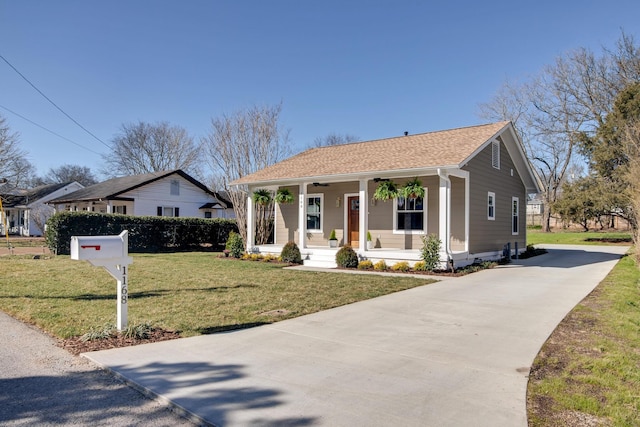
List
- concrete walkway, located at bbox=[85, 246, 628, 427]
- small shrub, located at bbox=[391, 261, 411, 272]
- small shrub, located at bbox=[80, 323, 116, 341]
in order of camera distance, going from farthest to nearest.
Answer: small shrub, located at bbox=[391, 261, 411, 272], small shrub, located at bbox=[80, 323, 116, 341], concrete walkway, located at bbox=[85, 246, 628, 427]

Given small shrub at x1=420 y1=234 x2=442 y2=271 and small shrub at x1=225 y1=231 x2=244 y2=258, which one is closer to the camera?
small shrub at x1=420 y1=234 x2=442 y2=271

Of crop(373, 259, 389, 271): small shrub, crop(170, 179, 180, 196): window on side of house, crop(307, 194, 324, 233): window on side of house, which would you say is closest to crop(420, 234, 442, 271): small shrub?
crop(373, 259, 389, 271): small shrub

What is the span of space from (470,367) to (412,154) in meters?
10.4

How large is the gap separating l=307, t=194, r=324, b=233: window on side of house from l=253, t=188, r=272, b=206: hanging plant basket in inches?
64.1

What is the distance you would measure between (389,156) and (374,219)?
230 centimetres

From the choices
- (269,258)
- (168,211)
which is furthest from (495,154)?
(168,211)

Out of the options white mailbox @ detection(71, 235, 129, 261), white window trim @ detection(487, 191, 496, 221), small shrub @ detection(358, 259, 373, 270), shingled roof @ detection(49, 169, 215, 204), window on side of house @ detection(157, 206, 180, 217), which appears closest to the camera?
white mailbox @ detection(71, 235, 129, 261)

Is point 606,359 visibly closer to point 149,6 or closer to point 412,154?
point 412,154

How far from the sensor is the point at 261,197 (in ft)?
53.3

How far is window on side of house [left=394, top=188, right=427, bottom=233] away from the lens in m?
13.9

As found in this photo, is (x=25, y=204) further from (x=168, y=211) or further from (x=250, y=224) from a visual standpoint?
(x=250, y=224)

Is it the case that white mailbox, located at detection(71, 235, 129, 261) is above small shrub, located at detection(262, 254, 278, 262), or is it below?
above

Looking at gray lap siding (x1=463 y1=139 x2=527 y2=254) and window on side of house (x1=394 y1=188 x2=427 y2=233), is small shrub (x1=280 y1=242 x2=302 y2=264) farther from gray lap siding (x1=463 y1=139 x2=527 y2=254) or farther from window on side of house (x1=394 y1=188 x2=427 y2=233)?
gray lap siding (x1=463 y1=139 x2=527 y2=254)

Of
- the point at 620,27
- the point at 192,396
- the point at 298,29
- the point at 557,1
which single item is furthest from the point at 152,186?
the point at 620,27
